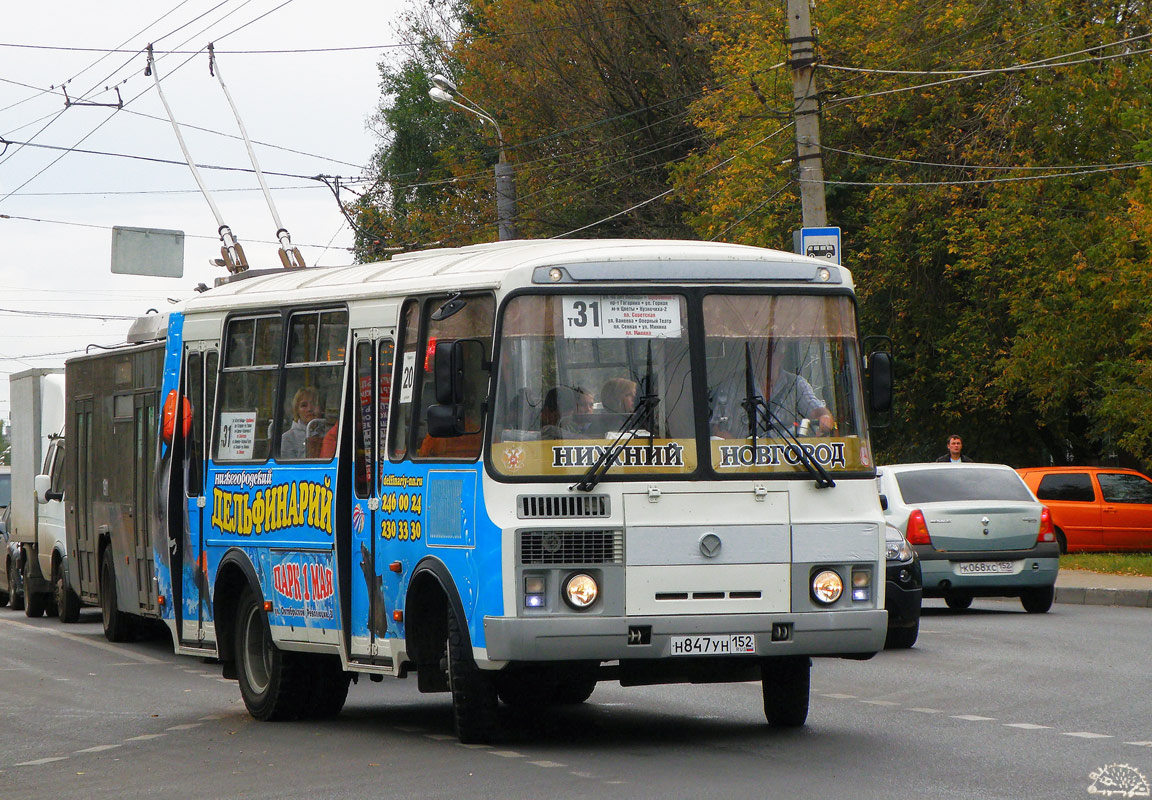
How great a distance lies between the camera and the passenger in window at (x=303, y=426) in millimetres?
11570

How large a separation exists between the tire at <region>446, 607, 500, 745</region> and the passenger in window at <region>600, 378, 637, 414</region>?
136cm

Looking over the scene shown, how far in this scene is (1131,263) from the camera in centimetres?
2945

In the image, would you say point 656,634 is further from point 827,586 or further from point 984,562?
point 984,562

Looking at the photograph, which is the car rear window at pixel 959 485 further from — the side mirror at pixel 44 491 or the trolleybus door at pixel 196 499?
the side mirror at pixel 44 491

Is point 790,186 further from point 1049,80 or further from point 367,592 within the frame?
point 367,592

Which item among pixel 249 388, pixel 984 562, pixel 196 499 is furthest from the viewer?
pixel 984 562

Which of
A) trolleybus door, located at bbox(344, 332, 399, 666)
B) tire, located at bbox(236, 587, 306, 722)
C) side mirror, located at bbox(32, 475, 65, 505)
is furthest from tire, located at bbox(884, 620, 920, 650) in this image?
side mirror, located at bbox(32, 475, 65, 505)

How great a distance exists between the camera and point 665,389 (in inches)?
387

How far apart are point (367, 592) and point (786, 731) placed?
251 centimetres

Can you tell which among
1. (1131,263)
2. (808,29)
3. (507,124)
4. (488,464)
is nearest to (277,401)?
(488,464)

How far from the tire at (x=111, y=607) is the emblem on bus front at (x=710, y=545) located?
10.4 metres

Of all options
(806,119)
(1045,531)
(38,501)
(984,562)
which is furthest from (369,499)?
(38,501)

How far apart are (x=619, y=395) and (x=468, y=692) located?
5.72 feet

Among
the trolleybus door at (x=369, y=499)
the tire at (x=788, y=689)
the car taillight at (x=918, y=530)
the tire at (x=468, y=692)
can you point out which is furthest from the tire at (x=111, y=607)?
the tire at (x=788, y=689)
